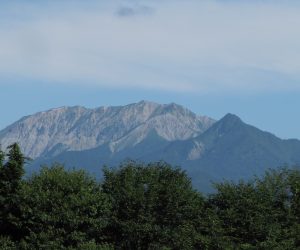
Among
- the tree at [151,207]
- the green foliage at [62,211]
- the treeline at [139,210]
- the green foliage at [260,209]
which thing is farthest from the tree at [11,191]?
the green foliage at [260,209]

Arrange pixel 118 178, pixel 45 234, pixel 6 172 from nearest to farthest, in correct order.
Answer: pixel 45 234
pixel 6 172
pixel 118 178

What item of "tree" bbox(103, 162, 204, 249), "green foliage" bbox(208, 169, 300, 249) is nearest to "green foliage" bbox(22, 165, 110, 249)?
"tree" bbox(103, 162, 204, 249)

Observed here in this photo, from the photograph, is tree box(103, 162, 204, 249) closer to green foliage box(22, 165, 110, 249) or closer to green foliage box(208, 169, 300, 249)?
green foliage box(22, 165, 110, 249)

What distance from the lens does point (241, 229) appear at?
77750mm

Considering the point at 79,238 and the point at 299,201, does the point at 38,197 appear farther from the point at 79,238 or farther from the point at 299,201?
the point at 299,201

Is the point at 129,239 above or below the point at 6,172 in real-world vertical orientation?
below

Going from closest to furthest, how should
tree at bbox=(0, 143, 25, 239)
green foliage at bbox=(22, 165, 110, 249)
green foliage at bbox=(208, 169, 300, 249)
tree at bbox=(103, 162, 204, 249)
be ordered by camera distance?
green foliage at bbox=(22, 165, 110, 249), tree at bbox=(0, 143, 25, 239), green foliage at bbox=(208, 169, 300, 249), tree at bbox=(103, 162, 204, 249)

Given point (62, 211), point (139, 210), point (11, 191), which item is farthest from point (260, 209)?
point (11, 191)

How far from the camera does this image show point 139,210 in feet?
259

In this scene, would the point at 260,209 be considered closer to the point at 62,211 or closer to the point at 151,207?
the point at 151,207

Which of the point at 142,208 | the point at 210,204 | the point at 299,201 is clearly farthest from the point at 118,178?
the point at 299,201

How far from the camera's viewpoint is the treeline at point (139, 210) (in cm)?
7125

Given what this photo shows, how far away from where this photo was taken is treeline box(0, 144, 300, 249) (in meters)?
71.2

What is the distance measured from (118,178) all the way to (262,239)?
2031 centimetres
